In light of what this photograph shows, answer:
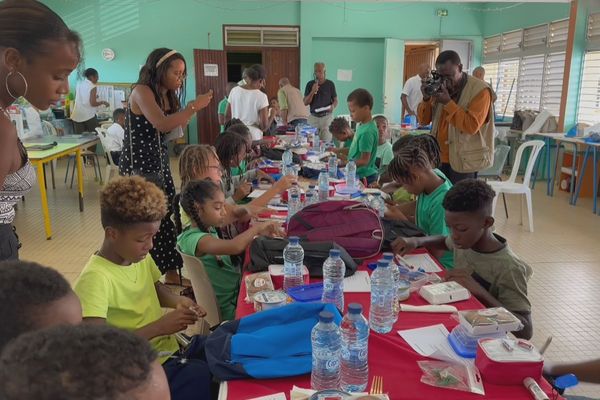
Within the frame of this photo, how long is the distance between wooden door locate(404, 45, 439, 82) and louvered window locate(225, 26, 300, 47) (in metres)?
3.08

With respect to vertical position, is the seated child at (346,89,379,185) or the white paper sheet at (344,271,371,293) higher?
the seated child at (346,89,379,185)

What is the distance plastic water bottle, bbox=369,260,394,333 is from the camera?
4.73ft

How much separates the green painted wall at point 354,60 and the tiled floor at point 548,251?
187 inches

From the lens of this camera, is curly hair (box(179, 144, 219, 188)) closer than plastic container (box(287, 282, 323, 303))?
No

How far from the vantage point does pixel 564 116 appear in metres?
7.05

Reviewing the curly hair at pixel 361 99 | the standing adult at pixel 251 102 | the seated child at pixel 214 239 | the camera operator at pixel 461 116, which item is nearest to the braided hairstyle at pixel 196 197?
the seated child at pixel 214 239

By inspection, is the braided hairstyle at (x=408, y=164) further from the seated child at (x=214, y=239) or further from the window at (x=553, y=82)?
the window at (x=553, y=82)

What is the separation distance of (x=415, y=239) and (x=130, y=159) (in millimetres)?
1850

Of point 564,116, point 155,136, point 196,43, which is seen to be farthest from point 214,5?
point 155,136

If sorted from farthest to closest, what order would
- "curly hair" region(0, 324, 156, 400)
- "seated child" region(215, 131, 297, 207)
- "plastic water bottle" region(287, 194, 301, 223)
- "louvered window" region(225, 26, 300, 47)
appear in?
"louvered window" region(225, 26, 300, 47), "seated child" region(215, 131, 297, 207), "plastic water bottle" region(287, 194, 301, 223), "curly hair" region(0, 324, 156, 400)

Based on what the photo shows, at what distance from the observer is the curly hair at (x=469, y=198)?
1848 millimetres

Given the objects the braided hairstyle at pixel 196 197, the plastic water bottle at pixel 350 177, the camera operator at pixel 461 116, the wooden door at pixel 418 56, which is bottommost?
the plastic water bottle at pixel 350 177

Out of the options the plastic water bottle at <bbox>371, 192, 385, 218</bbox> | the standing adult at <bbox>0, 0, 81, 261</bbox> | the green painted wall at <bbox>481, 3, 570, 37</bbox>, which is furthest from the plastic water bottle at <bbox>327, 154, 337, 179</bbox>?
the green painted wall at <bbox>481, 3, 570, 37</bbox>

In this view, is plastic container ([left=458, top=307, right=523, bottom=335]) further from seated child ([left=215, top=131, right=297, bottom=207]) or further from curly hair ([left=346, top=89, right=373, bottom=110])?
curly hair ([left=346, top=89, right=373, bottom=110])
